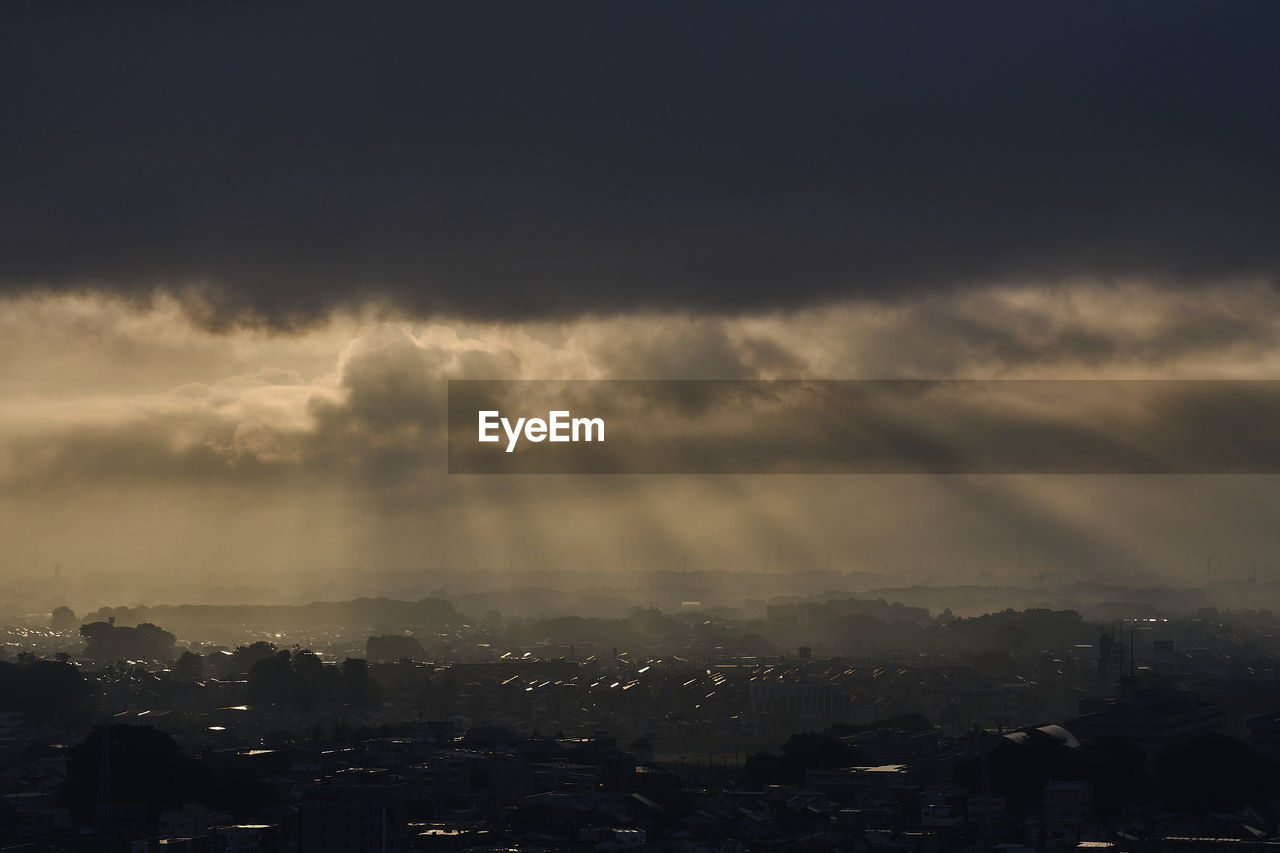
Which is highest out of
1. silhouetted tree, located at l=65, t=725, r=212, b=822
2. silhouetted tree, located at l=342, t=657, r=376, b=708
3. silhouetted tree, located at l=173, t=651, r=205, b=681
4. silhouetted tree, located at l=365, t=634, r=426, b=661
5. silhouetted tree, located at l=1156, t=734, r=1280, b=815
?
silhouetted tree, located at l=365, t=634, r=426, b=661

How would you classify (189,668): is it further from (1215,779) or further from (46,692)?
(1215,779)

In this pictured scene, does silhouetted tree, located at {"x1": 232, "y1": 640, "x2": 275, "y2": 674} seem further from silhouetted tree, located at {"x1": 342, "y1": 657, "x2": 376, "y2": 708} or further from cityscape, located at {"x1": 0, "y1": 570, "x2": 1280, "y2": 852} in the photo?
silhouetted tree, located at {"x1": 342, "y1": 657, "x2": 376, "y2": 708}

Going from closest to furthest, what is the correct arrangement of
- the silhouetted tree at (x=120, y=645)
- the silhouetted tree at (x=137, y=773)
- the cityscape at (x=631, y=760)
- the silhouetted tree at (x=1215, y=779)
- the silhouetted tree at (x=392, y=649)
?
the cityscape at (x=631, y=760), the silhouetted tree at (x=137, y=773), the silhouetted tree at (x=1215, y=779), the silhouetted tree at (x=392, y=649), the silhouetted tree at (x=120, y=645)

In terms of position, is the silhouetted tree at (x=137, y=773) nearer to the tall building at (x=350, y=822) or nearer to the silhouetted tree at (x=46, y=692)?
the tall building at (x=350, y=822)

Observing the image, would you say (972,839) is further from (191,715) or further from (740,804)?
(191,715)

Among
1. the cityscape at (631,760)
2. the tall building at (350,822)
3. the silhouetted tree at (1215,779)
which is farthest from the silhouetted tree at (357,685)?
the tall building at (350,822)

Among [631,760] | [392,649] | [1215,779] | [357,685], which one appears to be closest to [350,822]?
[631,760]

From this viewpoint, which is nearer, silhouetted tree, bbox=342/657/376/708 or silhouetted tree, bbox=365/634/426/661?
silhouetted tree, bbox=342/657/376/708

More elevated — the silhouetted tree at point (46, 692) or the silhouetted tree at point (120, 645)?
the silhouetted tree at point (120, 645)

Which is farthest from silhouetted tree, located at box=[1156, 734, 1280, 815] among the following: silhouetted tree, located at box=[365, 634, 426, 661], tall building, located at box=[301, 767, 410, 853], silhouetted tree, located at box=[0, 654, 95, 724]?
silhouetted tree, located at box=[365, 634, 426, 661]

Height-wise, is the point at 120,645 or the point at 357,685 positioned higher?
the point at 120,645

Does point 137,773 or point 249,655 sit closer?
point 137,773
